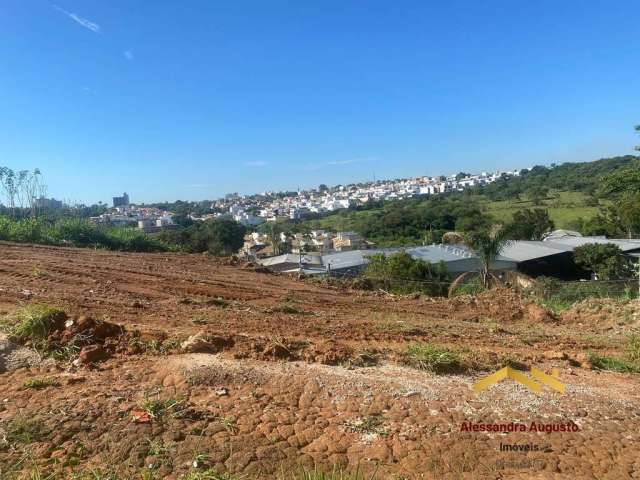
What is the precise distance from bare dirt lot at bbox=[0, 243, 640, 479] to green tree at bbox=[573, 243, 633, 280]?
65.9 feet

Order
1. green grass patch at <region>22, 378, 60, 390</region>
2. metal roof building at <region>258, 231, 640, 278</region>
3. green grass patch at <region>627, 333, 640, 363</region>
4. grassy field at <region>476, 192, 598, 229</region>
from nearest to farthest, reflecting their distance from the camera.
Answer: green grass patch at <region>22, 378, 60, 390</region>
green grass patch at <region>627, 333, 640, 363</region>
metal roof building at <region>258, 231, 640, 278</region>
grassy field at <region>476, 192, 598, 229</region>

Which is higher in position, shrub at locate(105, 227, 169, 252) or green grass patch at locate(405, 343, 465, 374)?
shrub at locate(105, 227, 169, 252)

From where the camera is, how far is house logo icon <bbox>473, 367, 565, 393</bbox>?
4652mm

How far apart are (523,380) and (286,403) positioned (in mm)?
2493

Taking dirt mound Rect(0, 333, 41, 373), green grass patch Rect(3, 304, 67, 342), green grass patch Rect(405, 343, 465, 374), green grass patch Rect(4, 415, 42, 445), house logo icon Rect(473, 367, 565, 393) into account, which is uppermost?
green grass patch Rect(3, 304, 67, 342)

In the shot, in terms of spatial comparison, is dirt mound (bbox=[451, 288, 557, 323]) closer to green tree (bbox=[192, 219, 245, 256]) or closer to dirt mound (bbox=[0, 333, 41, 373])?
dirt mound (bbox=[0, 333, 41, 373])

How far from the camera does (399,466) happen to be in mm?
3283

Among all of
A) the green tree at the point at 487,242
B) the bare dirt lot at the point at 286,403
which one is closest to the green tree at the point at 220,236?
the green tree at the point at 487,242

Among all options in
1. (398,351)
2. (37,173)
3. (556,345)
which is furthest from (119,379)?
(37,173)

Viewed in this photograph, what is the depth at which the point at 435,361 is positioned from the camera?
→ 506cm

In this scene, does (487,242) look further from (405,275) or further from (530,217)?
(530,217)

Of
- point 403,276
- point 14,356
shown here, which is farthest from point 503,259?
point 14,356

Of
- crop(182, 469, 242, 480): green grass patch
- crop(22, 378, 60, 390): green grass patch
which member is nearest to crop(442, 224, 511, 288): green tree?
crop(22, 378, 60, 390): green grass patch

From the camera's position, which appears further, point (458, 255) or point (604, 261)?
point (458, 255)
